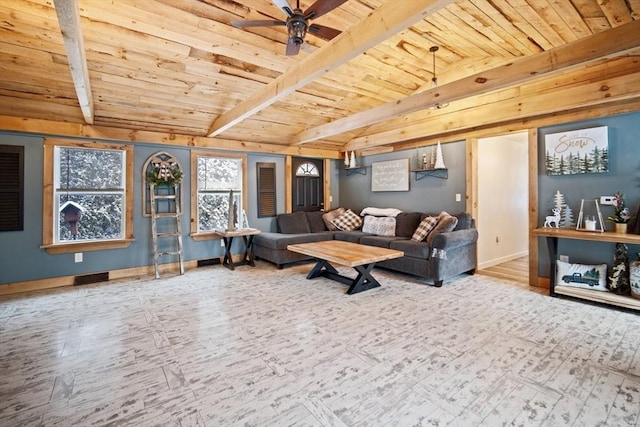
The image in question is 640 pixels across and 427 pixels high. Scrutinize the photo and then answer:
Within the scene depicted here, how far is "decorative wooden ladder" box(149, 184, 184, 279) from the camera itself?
14.7 ft

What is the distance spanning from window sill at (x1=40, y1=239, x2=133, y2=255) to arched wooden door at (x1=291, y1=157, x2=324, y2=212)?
2998 mm

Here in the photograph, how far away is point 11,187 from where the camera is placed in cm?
371

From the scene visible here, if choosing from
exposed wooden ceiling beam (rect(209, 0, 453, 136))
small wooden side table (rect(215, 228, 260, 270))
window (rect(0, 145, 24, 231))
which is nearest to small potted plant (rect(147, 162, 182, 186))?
small wooden side table (rect(215, 228, 260, 270))

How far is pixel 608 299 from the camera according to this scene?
304cm

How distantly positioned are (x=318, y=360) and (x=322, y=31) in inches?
94.2

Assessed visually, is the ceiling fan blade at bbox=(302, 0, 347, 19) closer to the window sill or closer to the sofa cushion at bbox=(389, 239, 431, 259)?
the sofa cushion at bbox=(389, 239, 431, 259)

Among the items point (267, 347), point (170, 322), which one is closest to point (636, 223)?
Answer: point (267, 347)

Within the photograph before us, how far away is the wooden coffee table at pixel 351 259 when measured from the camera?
344 cm

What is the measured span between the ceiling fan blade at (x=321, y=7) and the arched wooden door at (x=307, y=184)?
4.17 metres

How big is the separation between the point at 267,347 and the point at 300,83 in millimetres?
2348

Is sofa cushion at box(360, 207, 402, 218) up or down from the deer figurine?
up

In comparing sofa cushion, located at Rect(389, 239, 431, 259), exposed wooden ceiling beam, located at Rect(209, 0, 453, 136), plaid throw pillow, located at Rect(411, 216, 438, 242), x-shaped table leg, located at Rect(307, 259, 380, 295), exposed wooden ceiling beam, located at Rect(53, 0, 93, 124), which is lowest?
x-shaped table leg, located at Rect(307, 259, 380, 295)

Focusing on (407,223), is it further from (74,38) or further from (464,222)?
(74,38)

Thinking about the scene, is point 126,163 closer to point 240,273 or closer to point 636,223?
point 240,273
